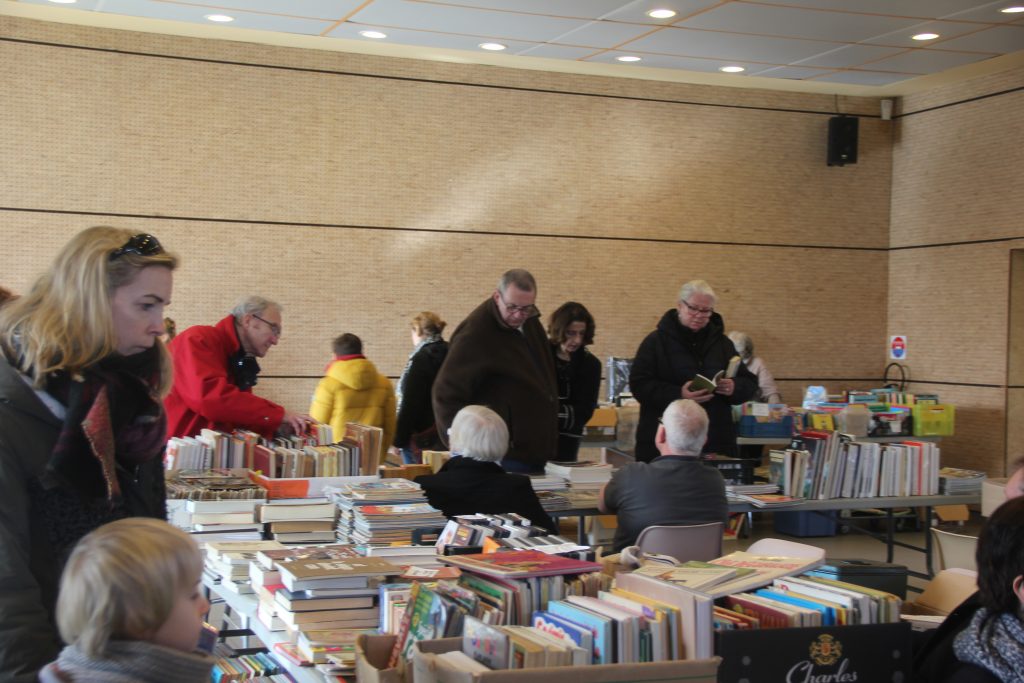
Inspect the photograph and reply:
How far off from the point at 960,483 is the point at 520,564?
4.09 meters

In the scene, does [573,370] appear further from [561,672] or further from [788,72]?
[561,672]

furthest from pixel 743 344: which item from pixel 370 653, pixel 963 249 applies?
pixel 370 653

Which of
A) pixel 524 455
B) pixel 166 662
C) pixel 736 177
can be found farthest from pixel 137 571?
pixel 736 177

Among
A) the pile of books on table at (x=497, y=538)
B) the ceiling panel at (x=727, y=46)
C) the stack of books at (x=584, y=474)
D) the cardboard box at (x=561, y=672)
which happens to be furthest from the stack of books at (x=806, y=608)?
the ceiling panel at (x=727, y=46)

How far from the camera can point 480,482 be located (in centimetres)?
436

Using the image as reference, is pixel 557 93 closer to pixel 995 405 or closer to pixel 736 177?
pixel 736 177

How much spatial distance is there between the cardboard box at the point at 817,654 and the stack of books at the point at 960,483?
3.66 meters

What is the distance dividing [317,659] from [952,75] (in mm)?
8834

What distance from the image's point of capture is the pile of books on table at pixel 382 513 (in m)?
3.73

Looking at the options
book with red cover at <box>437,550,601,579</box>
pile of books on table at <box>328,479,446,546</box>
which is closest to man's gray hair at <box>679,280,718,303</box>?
pile of books on table at <box>328,479,446,546</box>

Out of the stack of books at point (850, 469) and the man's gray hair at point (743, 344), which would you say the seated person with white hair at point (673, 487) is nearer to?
the stack of books at point (850, 469)

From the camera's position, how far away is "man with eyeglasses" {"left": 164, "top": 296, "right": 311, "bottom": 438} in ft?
Result: 16.0

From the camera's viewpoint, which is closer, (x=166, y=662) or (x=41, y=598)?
(x=166, y=662)

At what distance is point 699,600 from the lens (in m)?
2.46
